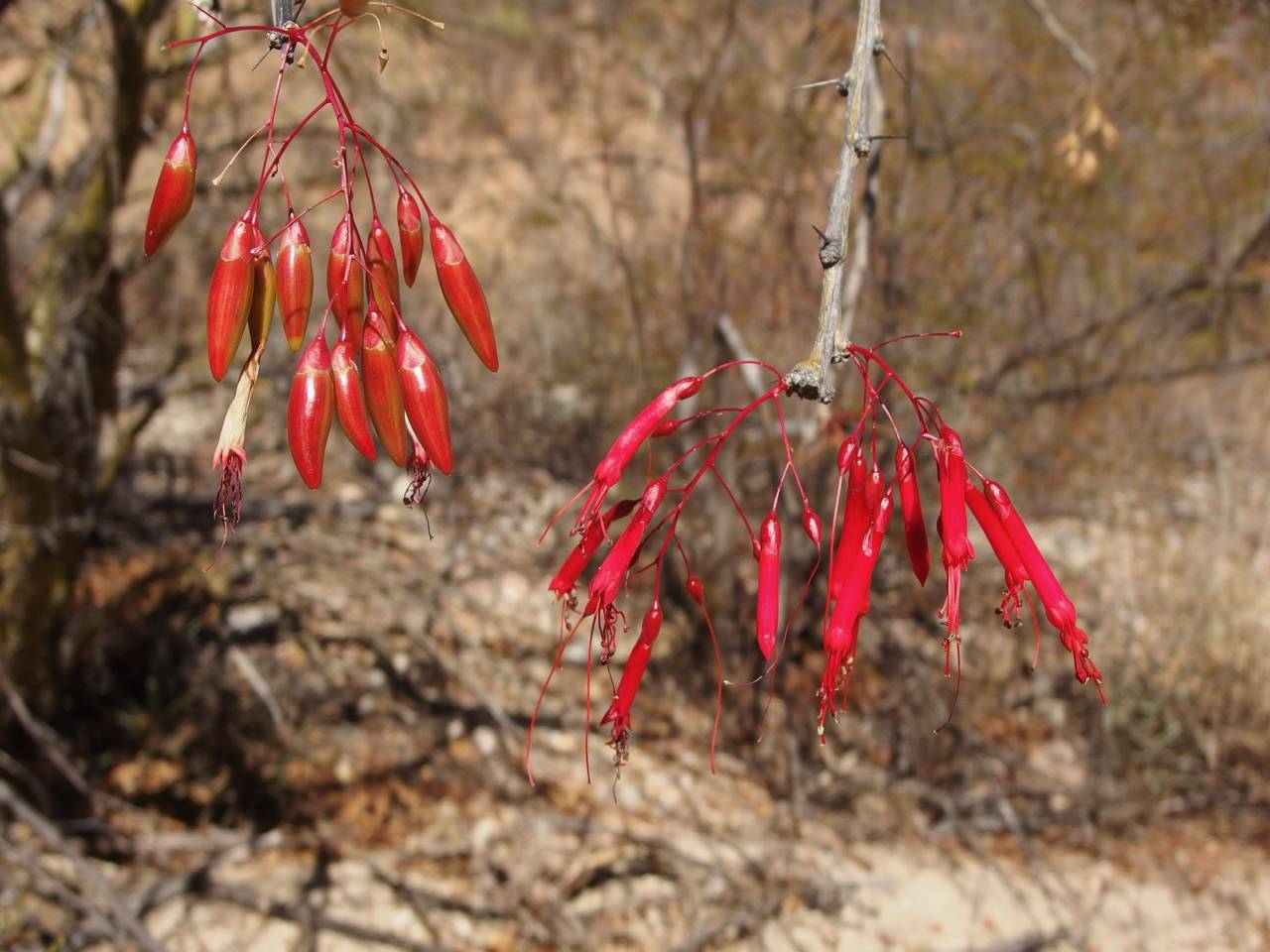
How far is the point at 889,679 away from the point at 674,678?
802mm

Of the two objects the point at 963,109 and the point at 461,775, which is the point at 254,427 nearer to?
the point at 461,775

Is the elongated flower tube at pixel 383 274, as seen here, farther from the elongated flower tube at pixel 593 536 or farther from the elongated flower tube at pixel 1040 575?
Result: the elongated flower tube at pixel 1040 575

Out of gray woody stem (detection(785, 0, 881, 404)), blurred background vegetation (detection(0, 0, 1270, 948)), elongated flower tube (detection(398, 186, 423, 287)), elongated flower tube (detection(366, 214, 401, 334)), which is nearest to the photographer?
gray woody stem (detection(785, 0, 881, 404))

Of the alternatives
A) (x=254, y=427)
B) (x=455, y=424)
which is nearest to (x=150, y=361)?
(x=254, y=427)

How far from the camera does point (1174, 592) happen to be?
4344mm

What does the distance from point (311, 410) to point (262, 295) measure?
13cm

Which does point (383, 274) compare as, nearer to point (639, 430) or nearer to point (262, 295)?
point (262, 295)

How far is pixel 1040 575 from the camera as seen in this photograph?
1.16 m

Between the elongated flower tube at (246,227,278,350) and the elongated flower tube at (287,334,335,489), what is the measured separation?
52 millimetres

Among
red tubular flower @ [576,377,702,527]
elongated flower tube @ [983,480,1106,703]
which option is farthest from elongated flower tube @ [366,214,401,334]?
elongated flower tube @ [983,480,1106,703]

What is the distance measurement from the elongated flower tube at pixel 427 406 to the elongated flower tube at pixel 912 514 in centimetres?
46

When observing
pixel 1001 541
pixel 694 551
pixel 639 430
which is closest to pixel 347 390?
pixel 639 430

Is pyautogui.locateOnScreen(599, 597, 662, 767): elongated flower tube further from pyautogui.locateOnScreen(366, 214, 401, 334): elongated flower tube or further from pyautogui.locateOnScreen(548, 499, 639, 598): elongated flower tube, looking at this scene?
pyautogui.locateOnScreen(366, 214, 401, 334): elongated flower tube

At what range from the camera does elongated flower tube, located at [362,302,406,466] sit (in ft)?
3.41
